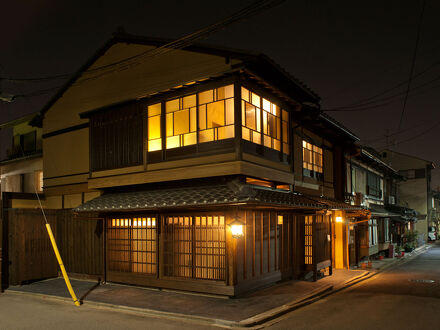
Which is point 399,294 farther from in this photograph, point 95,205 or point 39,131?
point 39,131

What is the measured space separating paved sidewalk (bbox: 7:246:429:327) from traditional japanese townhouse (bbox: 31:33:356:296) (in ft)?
1.79

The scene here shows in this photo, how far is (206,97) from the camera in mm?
14562

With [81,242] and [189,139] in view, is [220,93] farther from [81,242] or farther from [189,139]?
[81,242]

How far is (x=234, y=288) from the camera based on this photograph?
1298cm

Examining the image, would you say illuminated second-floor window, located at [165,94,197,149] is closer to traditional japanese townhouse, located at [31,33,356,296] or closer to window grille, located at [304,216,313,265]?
traditional japanese townhouse, located at [31,33,356,296]

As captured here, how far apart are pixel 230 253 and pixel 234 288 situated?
46.0 inches

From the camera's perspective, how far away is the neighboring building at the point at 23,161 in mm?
21719

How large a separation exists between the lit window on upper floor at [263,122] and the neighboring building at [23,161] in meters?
11.6

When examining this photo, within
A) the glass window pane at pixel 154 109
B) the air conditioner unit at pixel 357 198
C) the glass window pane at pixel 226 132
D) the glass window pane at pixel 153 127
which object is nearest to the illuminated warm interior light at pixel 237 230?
the glass window pane at pixel 226 132

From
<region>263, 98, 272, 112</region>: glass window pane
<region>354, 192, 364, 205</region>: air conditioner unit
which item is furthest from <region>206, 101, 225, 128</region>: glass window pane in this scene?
<region>354, 192, 364, 205</region>: air conditioner unit

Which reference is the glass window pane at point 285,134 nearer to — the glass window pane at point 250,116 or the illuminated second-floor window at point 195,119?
Answer: the glass window pane at point 250,116

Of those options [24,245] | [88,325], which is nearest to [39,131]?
[24,245]

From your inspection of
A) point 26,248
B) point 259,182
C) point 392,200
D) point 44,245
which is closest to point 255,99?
point 259,182

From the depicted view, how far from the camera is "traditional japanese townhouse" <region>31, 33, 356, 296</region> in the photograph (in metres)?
13.7
